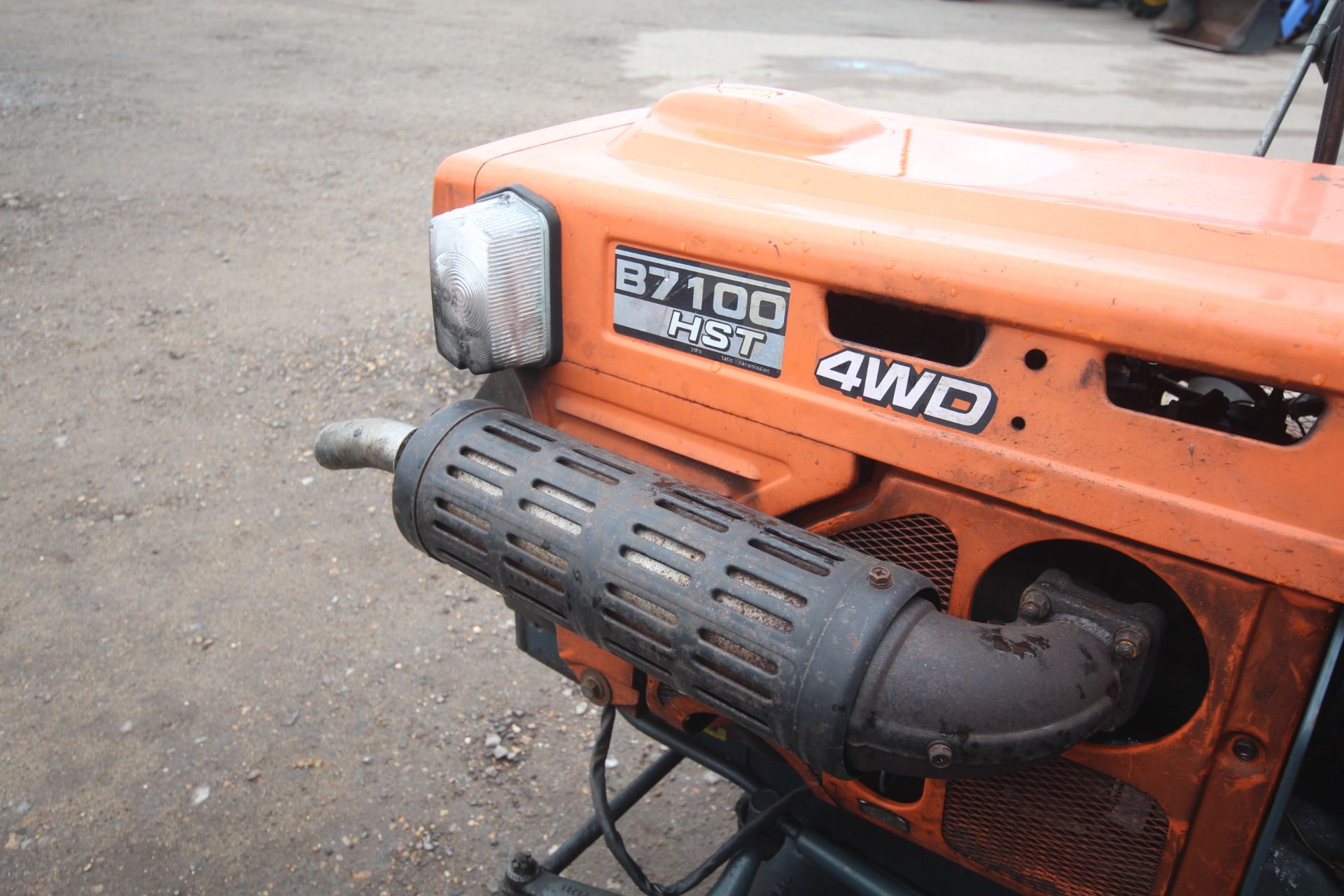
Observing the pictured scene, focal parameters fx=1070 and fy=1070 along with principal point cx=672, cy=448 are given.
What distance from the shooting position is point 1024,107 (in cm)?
795

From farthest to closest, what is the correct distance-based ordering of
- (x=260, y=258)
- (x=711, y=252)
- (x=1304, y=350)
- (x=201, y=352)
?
(x=260, y=258) < (x=201, y=352) < (x=711, y=252) < (x=1304, y=350)

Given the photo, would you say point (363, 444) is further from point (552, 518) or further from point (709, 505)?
point (709, 505)

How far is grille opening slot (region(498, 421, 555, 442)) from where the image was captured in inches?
58.0

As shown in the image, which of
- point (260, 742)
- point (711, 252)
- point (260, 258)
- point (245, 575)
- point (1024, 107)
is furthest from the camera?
point (1024, 107)

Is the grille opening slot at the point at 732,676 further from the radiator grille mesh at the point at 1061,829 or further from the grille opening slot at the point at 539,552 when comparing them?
the radiator grille mesh at the point at 1061,829

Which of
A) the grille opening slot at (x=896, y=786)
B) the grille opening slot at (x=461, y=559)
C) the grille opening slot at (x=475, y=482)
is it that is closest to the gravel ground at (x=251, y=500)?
the grille opening slot at (x=896, y=786)

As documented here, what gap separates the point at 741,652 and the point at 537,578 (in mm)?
306

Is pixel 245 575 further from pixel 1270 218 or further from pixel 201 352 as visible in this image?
pixel 1270 218

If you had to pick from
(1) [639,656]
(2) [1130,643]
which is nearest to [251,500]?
(1) [639,656]

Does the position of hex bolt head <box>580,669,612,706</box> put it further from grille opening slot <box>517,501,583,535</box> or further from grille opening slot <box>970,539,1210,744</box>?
grille opening slot <box>970,539,1210,744</box>

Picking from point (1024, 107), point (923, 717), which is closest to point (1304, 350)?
point (923, 717)

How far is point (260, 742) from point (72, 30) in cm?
821

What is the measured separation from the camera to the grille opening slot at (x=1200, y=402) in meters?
1.33

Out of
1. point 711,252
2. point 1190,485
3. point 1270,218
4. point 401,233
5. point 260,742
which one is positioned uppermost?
point 1270,218
